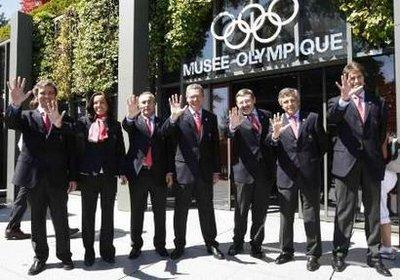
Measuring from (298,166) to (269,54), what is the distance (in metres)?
3.56

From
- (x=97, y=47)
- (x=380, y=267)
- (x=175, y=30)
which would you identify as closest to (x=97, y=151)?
(x=380, y=267)

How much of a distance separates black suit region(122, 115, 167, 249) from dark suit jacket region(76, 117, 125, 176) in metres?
0.17

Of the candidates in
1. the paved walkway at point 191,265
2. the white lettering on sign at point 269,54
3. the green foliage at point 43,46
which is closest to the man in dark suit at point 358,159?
the paved walkway at point 191,265

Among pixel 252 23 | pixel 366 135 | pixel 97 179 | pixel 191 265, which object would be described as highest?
pixel 252 23

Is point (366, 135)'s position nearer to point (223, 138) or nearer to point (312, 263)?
point (312, 263)

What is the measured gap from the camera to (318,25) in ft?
23.0

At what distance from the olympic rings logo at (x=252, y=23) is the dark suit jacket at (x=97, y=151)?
3.91 metres

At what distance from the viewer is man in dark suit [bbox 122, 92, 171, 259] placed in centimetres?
482

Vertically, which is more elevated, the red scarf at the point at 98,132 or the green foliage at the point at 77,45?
the green foliage at the point at 77,45

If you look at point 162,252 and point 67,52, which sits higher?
point 67,52

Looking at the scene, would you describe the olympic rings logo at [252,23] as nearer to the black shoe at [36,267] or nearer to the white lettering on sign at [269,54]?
the white lettering on sign at [269,54]

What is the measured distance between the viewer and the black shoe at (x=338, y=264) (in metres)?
4.33

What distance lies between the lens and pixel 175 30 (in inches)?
339

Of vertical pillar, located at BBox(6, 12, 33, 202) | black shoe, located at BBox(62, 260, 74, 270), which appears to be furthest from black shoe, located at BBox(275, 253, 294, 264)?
A: vertical pillar, located at BBox(6, 12, 33, 202)
